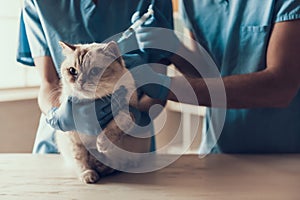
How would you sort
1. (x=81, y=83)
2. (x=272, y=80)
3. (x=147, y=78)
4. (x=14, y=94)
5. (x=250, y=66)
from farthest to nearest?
(x=14, y=94) < (x=250, y=66) < (x=272, y=80) < (x=147, y=78) < (x=81, y=83)

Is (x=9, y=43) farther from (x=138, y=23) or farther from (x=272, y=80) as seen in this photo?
(x=272, y=80)

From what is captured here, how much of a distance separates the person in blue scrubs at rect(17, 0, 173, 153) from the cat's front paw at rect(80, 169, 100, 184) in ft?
0.46

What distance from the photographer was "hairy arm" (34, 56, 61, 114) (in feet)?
2.74

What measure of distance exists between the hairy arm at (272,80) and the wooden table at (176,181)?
12 centimetres

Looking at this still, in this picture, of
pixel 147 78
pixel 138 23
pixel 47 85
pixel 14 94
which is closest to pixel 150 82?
pixel 147 78

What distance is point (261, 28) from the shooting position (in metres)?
0.97

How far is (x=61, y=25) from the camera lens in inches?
33.7

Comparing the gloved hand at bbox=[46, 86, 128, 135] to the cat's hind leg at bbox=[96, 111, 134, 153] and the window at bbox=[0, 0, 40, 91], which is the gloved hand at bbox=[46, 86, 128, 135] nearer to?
the cat's hind leg at bbox=[96, 111, 134, 153]

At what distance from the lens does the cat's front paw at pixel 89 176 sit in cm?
75

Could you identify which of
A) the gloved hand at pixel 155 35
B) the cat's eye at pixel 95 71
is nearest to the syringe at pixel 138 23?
the gloved hand at pixel 155 35

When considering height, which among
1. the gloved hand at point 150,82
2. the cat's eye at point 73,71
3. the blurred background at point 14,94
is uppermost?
the cat's eye at point 73,71

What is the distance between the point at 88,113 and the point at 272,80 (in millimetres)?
Answer: 398

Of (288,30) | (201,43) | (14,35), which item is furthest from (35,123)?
(288,30)

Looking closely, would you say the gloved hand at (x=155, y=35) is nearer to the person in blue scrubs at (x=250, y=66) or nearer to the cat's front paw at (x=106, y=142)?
the person in blue scrubs at (x=250, y=66)
